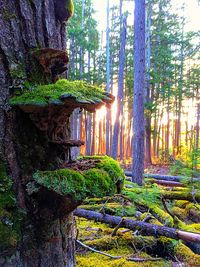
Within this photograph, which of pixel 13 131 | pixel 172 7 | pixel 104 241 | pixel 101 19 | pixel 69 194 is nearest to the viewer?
pixel 69 194

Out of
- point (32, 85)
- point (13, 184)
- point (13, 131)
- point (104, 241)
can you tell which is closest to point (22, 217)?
point (13, 184)

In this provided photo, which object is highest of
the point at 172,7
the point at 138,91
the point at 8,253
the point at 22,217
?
the point at 172,7

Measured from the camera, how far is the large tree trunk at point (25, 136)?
4.30ft

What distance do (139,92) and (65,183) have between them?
6950 millimetres

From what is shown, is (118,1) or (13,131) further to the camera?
(118,1)

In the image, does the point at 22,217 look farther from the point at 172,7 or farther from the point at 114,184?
the point at 172,7

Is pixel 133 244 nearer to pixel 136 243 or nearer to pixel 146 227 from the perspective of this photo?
pixel 136 243

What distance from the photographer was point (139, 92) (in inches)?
311

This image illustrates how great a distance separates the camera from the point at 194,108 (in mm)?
23250

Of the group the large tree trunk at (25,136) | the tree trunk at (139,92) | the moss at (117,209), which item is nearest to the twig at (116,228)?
the moss at (117,209)

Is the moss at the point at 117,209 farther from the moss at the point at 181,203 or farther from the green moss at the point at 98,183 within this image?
the green moss at the point at 98,183

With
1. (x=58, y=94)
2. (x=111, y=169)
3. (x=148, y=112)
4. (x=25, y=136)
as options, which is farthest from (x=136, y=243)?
(x=148, y=112)

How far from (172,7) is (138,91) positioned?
15.7 m

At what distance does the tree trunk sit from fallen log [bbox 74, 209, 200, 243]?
13.0ft
